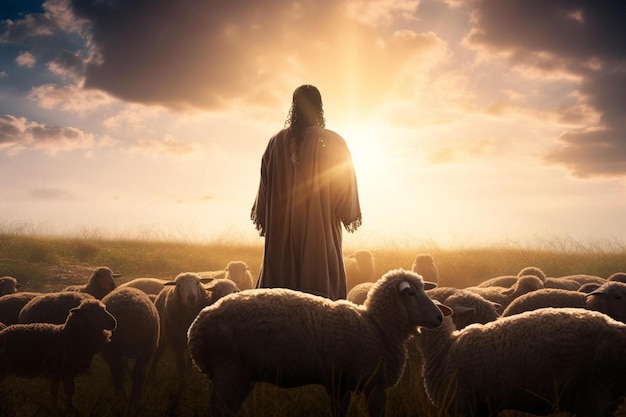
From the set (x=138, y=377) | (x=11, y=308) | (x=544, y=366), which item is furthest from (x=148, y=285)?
(x=544, y=366)

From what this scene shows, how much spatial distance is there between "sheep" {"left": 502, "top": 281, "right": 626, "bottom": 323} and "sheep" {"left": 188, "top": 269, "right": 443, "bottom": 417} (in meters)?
2.44

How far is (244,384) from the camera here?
14.3 ft

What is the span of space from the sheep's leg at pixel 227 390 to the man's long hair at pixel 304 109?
294 centimetres

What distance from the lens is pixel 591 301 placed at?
6.90 meters

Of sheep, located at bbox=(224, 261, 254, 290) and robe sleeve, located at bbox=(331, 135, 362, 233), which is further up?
robe sleeve, located at bbox=(331, 135, 362, 233)

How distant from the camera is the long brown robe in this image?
648 cm

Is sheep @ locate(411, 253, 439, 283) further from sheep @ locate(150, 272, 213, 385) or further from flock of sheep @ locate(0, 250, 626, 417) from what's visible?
flock of sheep @ locate(0, 250, 626, 417)

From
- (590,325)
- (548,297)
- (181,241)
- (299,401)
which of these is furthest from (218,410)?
(181,241)

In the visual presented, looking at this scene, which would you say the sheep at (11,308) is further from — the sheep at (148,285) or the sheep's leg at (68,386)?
the sheep's leg at (68,386)

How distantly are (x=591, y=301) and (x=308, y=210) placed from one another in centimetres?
338

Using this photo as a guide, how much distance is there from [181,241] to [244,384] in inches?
746

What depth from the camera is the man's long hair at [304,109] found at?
6.56m

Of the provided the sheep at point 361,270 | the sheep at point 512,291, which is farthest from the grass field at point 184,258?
the sheep at point 512,291

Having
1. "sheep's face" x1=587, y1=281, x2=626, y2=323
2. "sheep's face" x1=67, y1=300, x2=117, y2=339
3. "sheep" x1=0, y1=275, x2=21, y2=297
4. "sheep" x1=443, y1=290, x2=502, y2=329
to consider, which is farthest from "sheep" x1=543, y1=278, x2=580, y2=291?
"sheep" x1=0, y1=275, x2=21, y2=297
